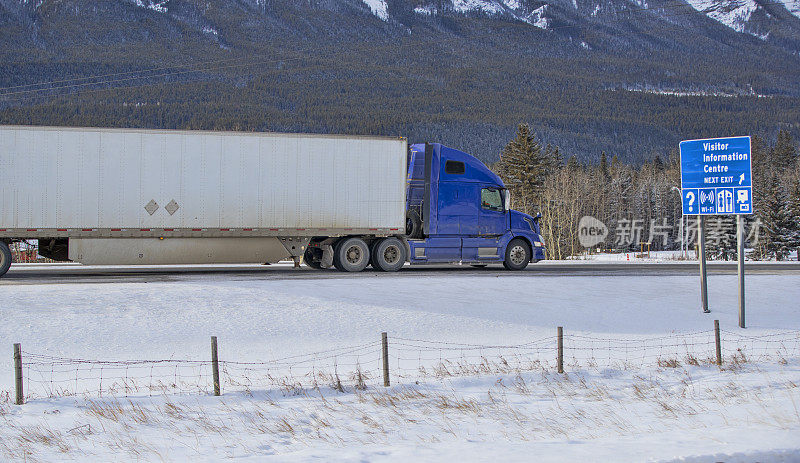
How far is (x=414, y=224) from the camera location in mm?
25406

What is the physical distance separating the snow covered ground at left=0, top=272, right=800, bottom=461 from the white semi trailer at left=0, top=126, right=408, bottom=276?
7.27 ft

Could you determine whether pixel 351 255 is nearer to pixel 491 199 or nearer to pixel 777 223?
pixel 491 199

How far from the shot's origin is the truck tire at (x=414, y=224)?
83.3 ft

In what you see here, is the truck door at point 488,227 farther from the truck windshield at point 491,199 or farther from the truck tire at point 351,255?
the truck tire at point 351,255

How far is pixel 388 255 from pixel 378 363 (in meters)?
10.3

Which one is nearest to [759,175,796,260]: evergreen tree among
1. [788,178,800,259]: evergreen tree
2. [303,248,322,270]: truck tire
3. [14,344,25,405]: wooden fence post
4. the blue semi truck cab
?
[788,178,800,259]: evergreen tree

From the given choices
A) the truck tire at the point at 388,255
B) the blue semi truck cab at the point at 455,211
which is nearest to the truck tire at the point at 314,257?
the truck tire at the point at 388,255

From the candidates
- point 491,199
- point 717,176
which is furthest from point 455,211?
point 717,176

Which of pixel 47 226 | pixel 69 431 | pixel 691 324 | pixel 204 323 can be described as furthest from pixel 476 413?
pixel 47 226

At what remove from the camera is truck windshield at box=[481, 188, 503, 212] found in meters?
26.0

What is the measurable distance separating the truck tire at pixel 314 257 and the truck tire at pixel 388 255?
1.92m

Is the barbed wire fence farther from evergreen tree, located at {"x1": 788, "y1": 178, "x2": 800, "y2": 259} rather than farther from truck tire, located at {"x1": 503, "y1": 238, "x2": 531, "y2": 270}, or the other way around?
Result: evergreen tree, located at {"x1": 788, "y1": 178, "x2": 800, "y2": 259}

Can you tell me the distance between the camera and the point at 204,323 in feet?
55.2

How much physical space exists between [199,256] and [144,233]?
5.59 ft
